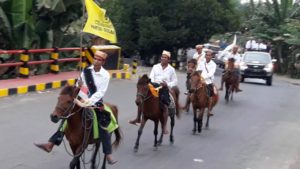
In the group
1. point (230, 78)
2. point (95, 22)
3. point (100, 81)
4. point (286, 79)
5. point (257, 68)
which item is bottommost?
point (286, 79)

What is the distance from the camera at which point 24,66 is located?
18.8m

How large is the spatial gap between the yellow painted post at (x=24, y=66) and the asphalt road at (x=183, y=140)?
1562mm

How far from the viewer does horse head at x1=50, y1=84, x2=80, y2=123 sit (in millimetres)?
7166

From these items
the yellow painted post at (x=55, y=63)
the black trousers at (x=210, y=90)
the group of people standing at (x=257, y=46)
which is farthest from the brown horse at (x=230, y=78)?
the group of people standing at (x=257, y=46)

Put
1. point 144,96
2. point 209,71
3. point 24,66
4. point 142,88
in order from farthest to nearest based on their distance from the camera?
point 24,66 → point 209,71 → point 144,96 → point 142,88

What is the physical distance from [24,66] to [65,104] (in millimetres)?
11986

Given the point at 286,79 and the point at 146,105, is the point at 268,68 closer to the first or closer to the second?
the point at 286,79

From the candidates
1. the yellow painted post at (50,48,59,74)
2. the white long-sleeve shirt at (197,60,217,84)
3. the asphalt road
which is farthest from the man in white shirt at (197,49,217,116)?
the yellow painted post at (50,48,59,74)

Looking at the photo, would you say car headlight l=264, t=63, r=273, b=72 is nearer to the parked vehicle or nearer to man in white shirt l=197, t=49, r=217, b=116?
the parked vehicle

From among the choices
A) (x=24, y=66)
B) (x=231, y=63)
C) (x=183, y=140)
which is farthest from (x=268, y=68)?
(x=183, y=140)

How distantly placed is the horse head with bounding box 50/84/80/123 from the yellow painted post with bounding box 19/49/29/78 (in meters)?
11.5

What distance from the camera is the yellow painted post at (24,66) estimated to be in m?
18.5

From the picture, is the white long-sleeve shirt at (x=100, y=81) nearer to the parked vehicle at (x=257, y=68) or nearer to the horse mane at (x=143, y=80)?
the horse mane at (x=143, y=80)

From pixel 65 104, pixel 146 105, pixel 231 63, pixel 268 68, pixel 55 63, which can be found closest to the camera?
pixel 65 104
